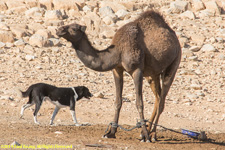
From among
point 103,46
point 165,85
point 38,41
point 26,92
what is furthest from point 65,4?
point 165,85

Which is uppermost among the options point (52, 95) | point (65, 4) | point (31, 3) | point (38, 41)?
point (31, 3)

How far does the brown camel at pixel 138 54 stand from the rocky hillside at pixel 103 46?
3763 millimetres

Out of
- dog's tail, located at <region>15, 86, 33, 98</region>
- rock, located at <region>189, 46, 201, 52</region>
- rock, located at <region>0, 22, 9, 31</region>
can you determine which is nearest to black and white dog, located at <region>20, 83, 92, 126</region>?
dog's tail, located at <region>15, 86, 33, 98</region>

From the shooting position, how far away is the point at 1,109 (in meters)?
12.8

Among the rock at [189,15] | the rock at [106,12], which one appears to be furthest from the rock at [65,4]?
the rock at [189,15]

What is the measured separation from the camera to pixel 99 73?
17.1m

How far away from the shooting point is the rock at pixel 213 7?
24.1 meters

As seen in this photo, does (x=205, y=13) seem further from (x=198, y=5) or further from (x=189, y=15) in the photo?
(x=189, y=15)

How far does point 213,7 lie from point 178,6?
6.80ft

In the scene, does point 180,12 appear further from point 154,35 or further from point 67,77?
point 154,35

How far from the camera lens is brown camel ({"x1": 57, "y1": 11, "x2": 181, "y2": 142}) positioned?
9281 mm

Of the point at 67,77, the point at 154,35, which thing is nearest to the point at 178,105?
the point at 67,77

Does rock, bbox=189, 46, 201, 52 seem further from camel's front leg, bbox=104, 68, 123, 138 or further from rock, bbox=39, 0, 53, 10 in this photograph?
camel's front leg, bbox=104, 68, 123, 138

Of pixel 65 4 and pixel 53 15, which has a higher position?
pixel 65 4
